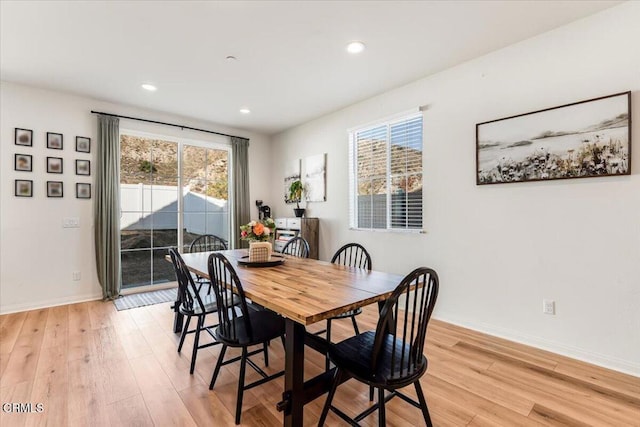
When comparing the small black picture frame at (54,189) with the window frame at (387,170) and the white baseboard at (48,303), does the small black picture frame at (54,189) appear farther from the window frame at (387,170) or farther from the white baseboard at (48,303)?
the window frame at (387,170)

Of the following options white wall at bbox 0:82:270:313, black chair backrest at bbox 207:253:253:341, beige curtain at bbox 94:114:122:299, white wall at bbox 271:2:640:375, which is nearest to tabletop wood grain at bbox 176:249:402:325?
black chair backrest at bbox 207:253:253:341

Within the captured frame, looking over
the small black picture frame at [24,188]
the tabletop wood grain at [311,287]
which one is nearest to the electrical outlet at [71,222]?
the small black picture frame at [24,188]

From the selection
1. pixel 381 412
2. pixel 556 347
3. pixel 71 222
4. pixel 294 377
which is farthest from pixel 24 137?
pixel 556 347

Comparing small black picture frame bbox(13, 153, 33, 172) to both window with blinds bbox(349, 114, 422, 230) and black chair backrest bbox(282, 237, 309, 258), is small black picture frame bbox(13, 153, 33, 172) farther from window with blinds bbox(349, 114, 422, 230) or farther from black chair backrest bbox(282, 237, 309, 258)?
window with blinds bbox(349, 114, 422, 230)

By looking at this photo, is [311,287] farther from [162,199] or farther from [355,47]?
[162,199]

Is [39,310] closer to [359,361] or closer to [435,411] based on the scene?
[359,361]

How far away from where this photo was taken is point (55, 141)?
3.76 meters

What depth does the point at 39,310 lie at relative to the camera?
3584 millimetres

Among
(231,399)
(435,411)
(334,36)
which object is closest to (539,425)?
(435,411)

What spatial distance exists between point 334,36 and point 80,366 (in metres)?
3.36

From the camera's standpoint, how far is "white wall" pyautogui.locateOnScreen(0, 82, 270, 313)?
3496mm

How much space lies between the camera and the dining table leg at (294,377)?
152cm

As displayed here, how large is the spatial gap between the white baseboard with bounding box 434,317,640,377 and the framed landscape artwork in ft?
4.55

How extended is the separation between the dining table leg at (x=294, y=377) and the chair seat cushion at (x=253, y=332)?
1.12 feet
